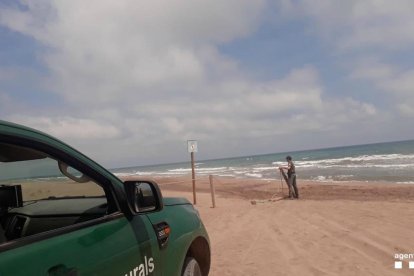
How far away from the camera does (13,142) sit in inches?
72.9

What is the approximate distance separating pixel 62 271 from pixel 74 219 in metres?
0.82

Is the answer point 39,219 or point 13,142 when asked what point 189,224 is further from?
point 13,142

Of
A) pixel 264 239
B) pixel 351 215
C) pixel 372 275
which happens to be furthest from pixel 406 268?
pixel 351 215

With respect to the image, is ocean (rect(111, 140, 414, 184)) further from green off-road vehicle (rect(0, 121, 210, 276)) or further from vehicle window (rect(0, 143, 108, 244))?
vehicle window (rect(0, 143, 108, 244))

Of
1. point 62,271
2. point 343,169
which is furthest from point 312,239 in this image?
point 343,169

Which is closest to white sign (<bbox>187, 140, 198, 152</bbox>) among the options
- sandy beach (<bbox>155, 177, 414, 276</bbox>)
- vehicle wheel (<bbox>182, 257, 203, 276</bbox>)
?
sandy beach (<bbox>155, 177, 414, 276</bbox>)

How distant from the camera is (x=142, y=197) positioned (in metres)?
2.55

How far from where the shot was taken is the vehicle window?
232 cm

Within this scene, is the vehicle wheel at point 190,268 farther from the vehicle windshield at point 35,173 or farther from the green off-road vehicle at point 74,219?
the vehicle windshield at point 35,173

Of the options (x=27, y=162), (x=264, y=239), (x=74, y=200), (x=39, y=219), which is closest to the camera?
(x=27, y=162)

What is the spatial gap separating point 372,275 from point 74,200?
13.7ft

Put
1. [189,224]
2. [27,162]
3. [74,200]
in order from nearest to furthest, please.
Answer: [27,162] → [74,200] → [189,224]

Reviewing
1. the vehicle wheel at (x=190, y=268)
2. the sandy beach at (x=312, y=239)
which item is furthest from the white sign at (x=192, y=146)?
the vehicle wheel at (x=190, y=268)

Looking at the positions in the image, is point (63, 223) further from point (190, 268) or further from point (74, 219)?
point (190, 268)
